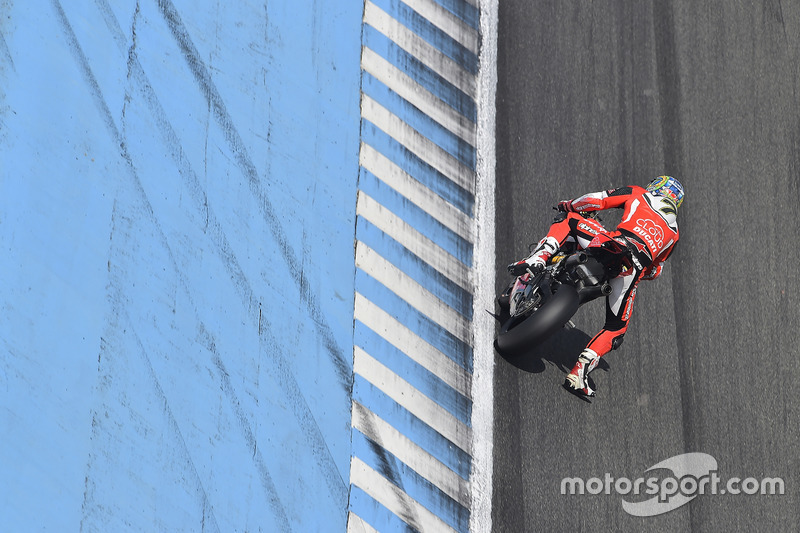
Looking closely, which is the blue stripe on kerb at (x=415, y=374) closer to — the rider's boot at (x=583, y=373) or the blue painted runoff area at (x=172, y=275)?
the blue painted runoff area at (x=172, y=275)

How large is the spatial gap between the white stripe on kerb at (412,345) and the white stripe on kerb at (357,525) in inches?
54.8

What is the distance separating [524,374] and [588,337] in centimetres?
75

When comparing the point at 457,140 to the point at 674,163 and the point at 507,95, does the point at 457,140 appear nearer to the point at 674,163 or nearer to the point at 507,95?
the point at 507,95

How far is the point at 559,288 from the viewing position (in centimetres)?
700

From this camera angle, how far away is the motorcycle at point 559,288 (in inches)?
271

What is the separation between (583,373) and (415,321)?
4.90ft

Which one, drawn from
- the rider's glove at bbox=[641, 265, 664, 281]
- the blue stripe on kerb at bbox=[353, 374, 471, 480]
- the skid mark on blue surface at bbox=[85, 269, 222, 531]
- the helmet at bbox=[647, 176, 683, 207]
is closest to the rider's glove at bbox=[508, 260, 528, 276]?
the rider's glove at bbox=[641, 265, 664, 281]

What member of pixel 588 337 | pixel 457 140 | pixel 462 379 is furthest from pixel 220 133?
pixel 588 337

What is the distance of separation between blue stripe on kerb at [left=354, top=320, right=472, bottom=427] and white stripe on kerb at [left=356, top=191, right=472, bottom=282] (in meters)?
0.93

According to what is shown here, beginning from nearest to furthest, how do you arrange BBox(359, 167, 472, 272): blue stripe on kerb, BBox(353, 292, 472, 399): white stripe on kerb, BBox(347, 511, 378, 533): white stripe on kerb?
1. BBox(347, 511, 378, 533): white stripe on kerb
2. BBox(353, 292, 472, 399): white stripe on kerb
3. BBox(359, 167, 472, 272): blue stripe on kerb

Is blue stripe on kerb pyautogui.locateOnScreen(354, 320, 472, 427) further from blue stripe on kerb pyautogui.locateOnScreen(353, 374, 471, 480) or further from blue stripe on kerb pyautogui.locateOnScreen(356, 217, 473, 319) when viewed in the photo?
blue stripe on kerb pyautogui.locateOnScreen(356, 217, 473, 319)

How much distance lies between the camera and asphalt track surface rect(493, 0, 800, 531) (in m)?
7.16

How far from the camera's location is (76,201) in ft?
21.8

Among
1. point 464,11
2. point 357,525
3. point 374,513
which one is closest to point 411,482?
point 374,513
